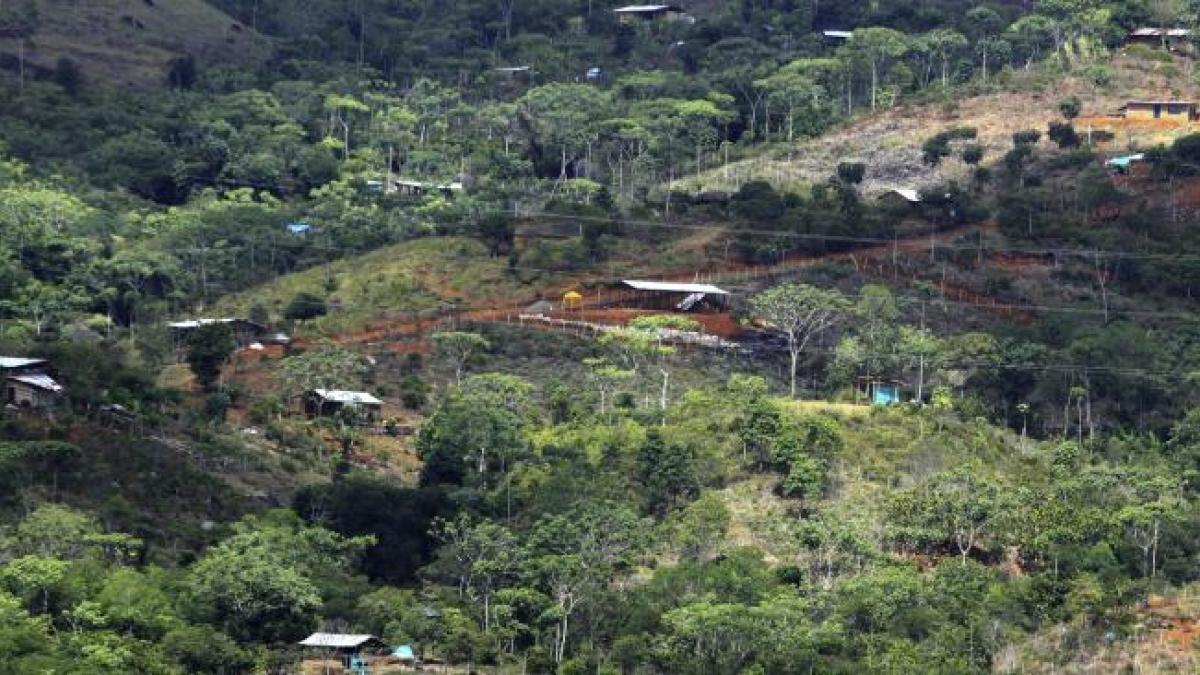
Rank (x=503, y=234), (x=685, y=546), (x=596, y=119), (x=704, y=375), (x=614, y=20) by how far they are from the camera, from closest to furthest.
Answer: (x=685, y=546) → (x=704, y=375) → (x=503, y=234) → (x=596, y=119) → (x=614, y=20)

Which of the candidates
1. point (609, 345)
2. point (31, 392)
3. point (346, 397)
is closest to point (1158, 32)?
point (609, 345)

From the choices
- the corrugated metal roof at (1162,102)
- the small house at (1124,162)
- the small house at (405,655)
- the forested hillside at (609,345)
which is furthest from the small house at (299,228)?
the small house at (405,655)

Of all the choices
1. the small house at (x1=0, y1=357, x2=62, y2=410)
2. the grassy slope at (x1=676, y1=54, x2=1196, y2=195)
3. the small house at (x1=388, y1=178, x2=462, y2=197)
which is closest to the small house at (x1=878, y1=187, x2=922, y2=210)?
the grassy slope at (x1=676, y1=54, x2=1196, y2=195)

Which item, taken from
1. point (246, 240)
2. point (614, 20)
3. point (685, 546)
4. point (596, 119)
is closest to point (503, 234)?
point (246, 240)

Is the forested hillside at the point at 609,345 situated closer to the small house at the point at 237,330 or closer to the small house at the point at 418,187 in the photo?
the small house at the point at 237,330

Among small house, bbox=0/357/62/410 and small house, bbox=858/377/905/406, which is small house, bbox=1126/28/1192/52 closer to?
small house, bbox=858/377/905/406

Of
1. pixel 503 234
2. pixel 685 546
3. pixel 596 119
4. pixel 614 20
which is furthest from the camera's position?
pixel 614 20

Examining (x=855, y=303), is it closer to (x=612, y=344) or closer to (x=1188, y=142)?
(x=612, y=344)

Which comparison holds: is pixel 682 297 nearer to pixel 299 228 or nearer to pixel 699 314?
pixel 699 314
